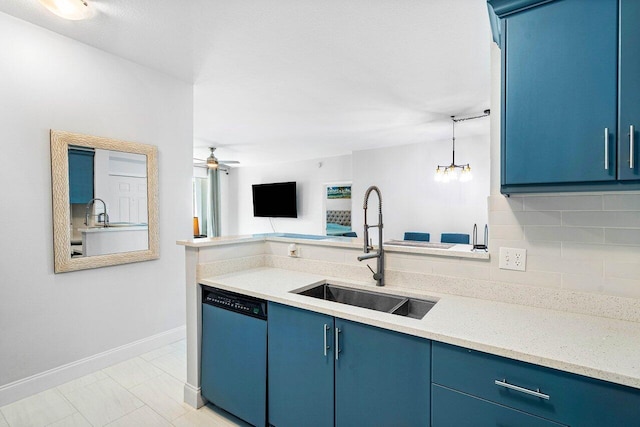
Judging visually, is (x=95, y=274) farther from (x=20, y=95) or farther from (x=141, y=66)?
(x=141, y=66)

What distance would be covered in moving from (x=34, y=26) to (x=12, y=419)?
2566mm

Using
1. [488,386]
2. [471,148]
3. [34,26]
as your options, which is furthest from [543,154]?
[471,148]

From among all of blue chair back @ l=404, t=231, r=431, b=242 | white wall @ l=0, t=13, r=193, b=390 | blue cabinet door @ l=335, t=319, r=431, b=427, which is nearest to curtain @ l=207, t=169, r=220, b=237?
blue chair back @ l=404, t=231, r=431, b=242

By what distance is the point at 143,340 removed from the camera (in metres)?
2.76

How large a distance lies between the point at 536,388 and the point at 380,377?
564mm

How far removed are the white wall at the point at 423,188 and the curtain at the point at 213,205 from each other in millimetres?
3944

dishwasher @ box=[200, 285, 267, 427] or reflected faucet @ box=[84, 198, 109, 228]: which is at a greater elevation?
reflected faucet @ box=[84, 198, 109, 228]

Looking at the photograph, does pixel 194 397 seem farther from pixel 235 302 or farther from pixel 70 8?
pixel 70 8

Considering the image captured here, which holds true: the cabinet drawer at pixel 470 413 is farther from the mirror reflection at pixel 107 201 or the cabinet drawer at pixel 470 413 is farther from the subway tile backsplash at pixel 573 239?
the mirror reflection at pixel 107 201

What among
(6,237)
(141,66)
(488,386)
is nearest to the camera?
(488,386)

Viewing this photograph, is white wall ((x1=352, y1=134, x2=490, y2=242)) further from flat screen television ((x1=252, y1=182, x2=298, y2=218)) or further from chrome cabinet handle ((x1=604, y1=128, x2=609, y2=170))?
chrome cabinet handle ((x1=604, y1=128, x2=609, y2=170))

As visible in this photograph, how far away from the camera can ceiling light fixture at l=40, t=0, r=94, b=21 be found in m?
1.81

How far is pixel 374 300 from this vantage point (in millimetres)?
1862

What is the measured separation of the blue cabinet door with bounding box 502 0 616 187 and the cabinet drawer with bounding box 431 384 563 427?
0.85 metres
